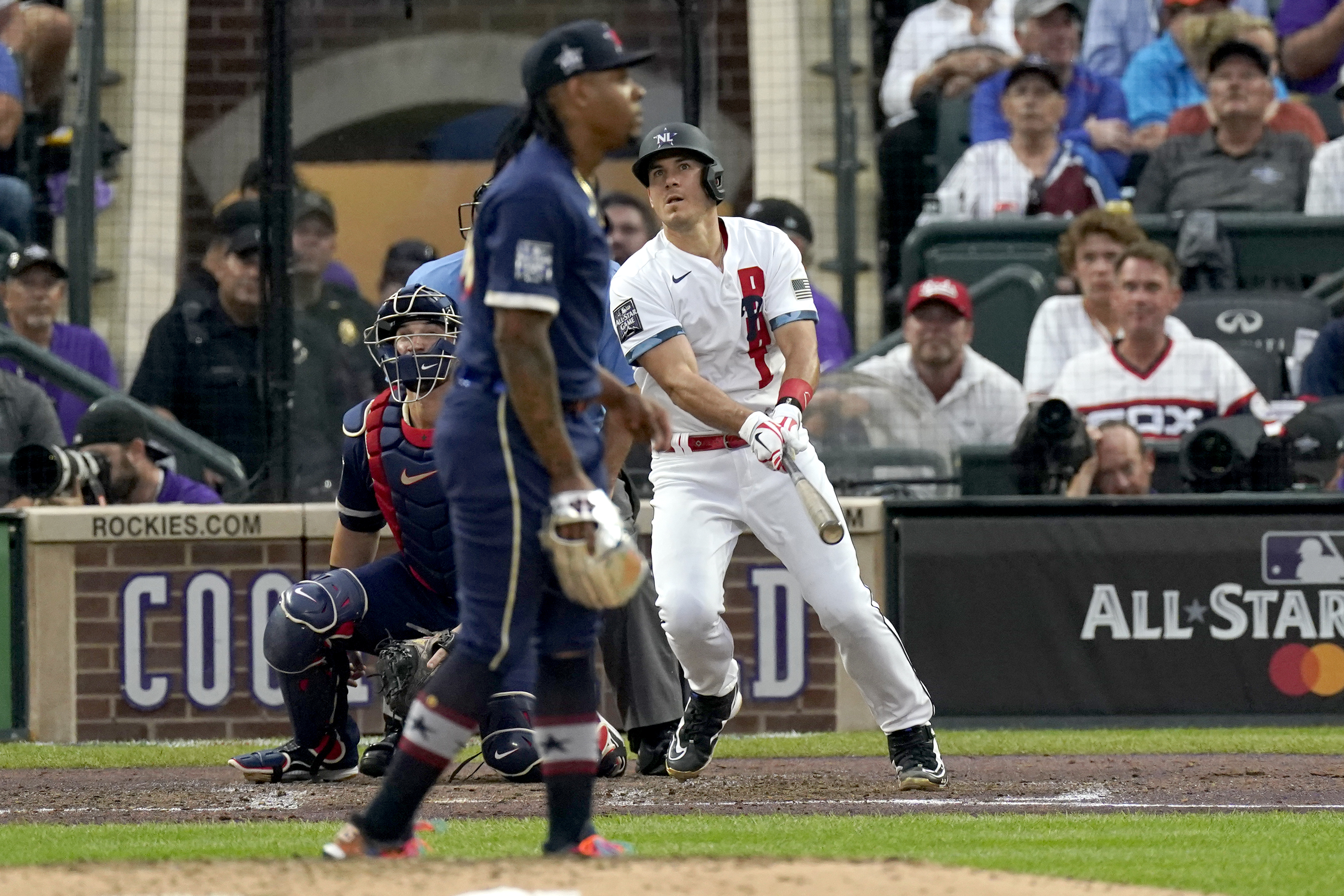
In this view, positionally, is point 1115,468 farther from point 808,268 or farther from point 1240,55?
point 1240,55

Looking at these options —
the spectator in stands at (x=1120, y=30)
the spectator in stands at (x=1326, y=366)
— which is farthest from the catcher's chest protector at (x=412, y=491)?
the spectator in stands at (x=1120, y=30)

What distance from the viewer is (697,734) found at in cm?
661

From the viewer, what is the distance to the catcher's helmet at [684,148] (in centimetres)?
639

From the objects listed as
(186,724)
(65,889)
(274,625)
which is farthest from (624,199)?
(65,889)

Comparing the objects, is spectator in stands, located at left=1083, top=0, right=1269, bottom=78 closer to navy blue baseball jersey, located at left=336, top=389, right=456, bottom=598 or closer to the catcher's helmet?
the catcher's helmet

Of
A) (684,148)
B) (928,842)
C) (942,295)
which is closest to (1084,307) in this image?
(942,295)

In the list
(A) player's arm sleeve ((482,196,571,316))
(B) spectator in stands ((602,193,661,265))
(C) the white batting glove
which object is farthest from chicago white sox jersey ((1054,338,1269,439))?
(A) player's arm sleeve ((482,196,571,316))

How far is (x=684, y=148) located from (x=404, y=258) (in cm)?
480

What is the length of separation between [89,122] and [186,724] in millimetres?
4236

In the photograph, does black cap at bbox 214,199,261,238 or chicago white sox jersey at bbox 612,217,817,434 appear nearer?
chicago white sox jersey at bbox 612,217,817,434

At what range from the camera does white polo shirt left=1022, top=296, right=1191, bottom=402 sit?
9.55 m

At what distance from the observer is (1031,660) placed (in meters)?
8.61

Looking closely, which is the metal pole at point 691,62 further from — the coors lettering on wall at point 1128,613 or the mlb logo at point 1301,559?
the mlb logo at point 1301,559

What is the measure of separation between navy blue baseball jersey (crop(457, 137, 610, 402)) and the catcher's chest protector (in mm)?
1817
